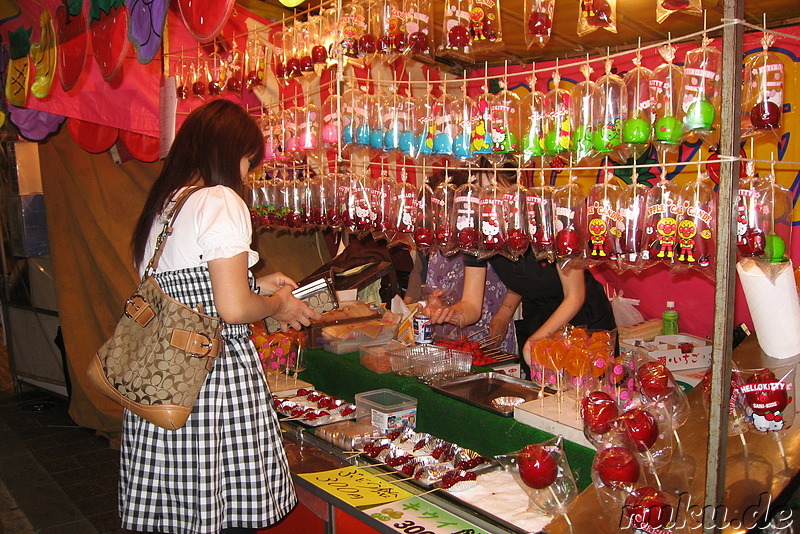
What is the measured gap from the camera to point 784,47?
12.9ft

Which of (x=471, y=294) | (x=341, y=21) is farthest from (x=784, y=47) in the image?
(x=341, y=21)

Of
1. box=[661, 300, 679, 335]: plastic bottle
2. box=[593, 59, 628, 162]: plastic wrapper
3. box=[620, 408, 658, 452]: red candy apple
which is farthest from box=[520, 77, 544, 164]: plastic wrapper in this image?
box=[661, 300, 679, 335]: plastic bottle

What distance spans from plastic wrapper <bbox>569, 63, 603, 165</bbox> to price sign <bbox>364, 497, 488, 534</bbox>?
1.15 metres

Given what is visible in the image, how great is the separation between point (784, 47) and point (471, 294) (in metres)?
2.57

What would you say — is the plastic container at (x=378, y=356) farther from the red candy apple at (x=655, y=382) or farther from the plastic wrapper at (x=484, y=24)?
the plastic wrapper at (x=484, y=24)

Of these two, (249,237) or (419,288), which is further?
(419,288)

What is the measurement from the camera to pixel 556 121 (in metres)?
2.10

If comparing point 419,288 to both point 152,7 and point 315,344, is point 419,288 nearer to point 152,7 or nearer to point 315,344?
point 315,344

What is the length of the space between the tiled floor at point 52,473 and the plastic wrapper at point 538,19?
330 centimetres

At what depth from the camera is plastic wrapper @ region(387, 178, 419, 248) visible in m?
2.64

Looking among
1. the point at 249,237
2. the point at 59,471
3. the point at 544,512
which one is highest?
the point at 249,237

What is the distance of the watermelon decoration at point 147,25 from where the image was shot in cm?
238

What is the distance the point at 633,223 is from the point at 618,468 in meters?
0.80

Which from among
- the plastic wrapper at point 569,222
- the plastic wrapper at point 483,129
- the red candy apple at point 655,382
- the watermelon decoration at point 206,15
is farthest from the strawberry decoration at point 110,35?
the red candy apple at point 655,382
